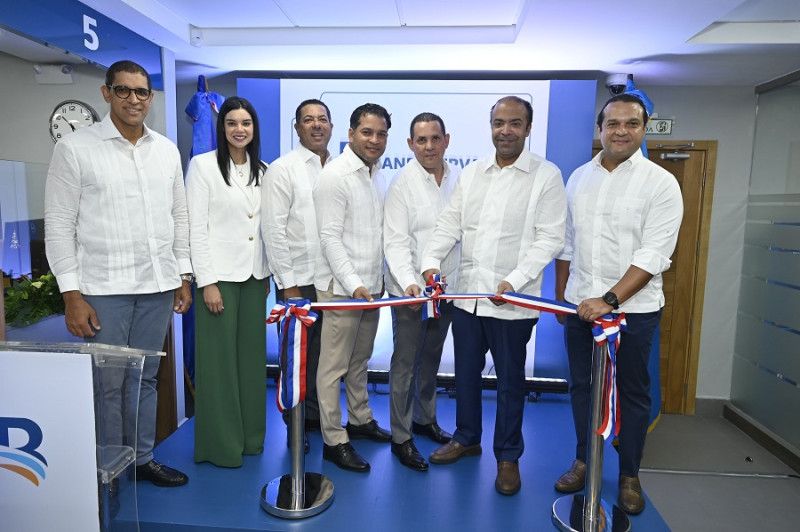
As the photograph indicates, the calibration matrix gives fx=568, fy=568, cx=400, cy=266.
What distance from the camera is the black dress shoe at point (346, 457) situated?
2965 millimetres

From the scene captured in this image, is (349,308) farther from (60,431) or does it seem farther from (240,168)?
(60,431)

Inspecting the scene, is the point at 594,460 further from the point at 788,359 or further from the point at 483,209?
the point at 788,359

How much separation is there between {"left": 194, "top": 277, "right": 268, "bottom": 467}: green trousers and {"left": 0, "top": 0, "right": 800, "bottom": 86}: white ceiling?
5.75ft

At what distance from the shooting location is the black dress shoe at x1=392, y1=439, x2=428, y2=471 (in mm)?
2994

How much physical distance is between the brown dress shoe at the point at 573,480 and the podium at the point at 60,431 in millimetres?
2024

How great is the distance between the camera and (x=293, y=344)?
2592 millimetres

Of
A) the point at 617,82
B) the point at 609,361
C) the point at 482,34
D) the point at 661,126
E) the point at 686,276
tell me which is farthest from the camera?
the point at 686,276

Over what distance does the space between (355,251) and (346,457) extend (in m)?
1.09

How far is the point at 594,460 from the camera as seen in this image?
250 centimetres

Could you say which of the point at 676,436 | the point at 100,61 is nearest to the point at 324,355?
the point at 100,61

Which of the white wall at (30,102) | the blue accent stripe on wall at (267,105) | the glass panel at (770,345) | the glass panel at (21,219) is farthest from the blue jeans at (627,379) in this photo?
the white wall at (30,102)

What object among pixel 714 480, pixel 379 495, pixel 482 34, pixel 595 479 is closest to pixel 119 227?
pixel 379 495

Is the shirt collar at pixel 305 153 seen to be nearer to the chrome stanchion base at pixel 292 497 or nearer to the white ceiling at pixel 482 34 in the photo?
the white ceiling at pixel 482 34

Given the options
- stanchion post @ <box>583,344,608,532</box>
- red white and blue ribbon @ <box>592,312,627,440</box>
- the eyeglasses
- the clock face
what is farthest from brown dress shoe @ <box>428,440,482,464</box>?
the clock face
